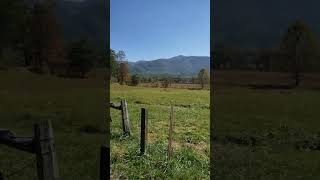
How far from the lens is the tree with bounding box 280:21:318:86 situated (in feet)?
63.1

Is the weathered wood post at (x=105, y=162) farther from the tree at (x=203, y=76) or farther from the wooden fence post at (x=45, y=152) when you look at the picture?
the tree at (x=203, y=76)

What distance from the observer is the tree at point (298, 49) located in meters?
19.2

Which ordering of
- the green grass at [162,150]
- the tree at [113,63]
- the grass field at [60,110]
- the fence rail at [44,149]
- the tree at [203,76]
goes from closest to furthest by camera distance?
the fence rail at [44,149], the green grass at [162,150], the grass field at [60,110], the tree at [113,63], the tree at [203,76]

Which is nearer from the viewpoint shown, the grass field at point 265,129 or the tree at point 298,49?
the grass field at point 265,129

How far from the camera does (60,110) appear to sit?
19.8m

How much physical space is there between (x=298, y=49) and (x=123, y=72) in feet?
67.8

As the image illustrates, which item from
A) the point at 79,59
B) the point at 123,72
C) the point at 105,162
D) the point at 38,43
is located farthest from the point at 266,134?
the point at 123,72

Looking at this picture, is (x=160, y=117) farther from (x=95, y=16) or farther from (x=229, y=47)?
(x=95, y=16)

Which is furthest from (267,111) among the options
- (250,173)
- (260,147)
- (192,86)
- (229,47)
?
(192,86)

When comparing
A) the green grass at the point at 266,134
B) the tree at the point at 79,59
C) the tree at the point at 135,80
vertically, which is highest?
the tree at the point at 79,59

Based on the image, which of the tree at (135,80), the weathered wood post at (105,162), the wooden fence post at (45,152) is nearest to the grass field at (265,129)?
the weathered wood post at (105,162)

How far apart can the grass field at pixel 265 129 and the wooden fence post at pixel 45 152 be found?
22.2 ft

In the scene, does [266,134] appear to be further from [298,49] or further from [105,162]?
[105,162]

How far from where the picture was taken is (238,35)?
22.3 metres
